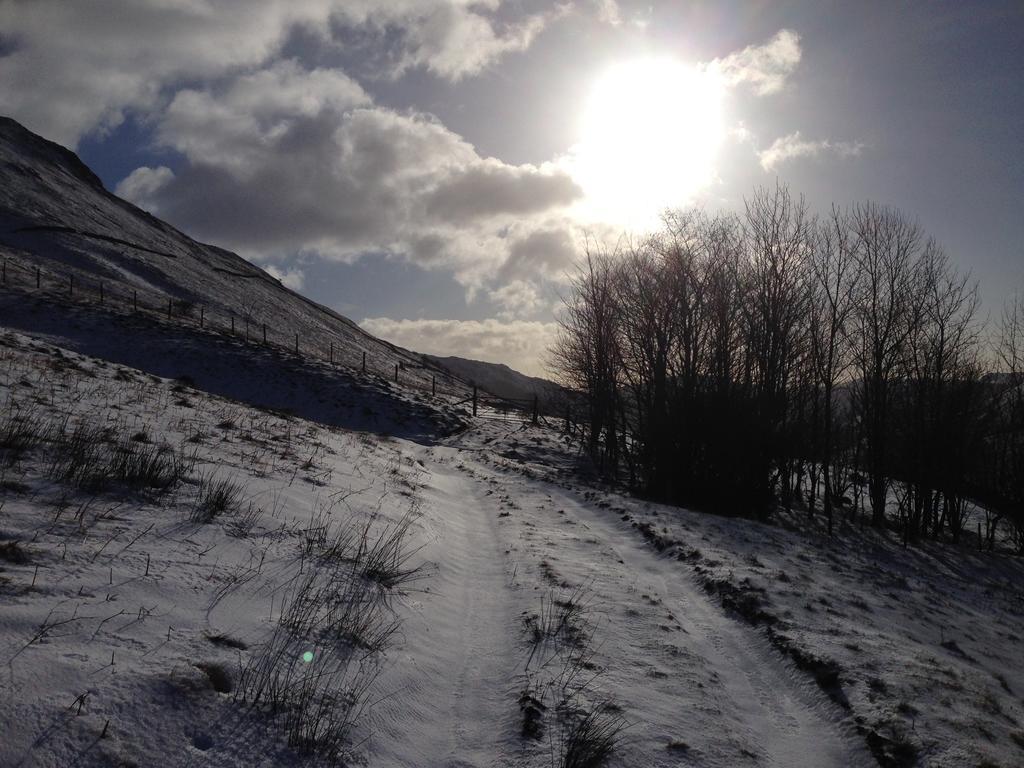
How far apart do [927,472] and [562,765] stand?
24095 millimetres

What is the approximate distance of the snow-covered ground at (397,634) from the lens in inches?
120

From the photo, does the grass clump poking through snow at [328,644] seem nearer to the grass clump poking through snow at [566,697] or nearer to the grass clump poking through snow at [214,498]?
the grass clump poking through snow at [214,498]

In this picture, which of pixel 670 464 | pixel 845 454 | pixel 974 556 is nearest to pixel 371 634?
pixel 670 464

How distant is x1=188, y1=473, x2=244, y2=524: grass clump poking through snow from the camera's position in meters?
5.57

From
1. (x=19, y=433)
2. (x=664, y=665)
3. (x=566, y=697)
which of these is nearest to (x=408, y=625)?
(x=566, y=697)

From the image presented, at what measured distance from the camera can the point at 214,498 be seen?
19.5ft

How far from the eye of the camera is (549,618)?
5848 mm

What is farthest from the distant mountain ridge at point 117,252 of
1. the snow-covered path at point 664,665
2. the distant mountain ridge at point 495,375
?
the distant mountain ridge at point 495,375

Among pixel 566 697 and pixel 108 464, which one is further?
pixel 108 464

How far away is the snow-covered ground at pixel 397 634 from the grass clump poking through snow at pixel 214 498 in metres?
0.04

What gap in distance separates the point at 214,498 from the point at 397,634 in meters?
2.59

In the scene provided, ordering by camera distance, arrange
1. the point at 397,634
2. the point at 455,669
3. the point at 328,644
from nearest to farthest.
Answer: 1. the point at 328,644
2. the point at 455,669
3. the point at 397,634

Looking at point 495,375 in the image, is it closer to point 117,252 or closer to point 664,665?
point 117,252

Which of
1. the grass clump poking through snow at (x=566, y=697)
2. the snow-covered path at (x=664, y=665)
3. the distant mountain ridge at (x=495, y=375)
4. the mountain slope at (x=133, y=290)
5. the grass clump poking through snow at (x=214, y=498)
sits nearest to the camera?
the grass clump poking through snow at (x=566, y=697)
